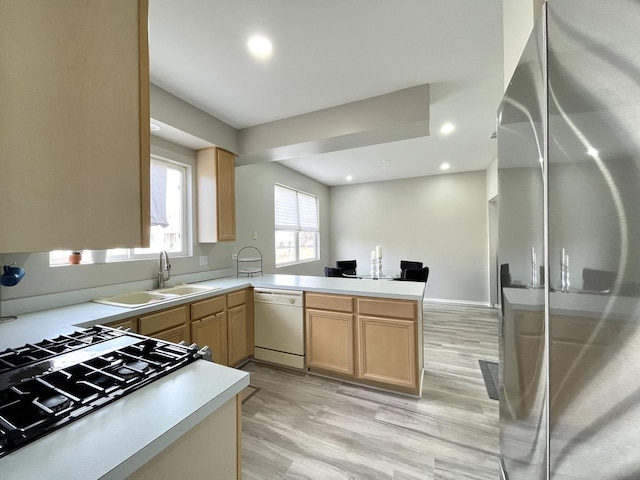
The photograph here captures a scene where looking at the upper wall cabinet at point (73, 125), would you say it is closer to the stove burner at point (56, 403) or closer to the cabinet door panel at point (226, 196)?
the stove burner at point (56, 403)

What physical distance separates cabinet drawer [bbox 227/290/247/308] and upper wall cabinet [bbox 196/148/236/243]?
2.30 ft

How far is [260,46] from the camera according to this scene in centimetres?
183

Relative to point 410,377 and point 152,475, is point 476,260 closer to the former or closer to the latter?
point 410,377

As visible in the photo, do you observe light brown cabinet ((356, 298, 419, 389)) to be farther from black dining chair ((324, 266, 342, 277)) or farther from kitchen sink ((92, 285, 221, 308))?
black dining chair ((324, 266, 342, 277))

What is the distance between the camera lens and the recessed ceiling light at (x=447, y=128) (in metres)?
3.18

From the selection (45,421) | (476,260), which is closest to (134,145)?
(45,421)

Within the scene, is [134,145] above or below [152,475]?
above

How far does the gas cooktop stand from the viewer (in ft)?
2.10

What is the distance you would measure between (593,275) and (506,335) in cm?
70

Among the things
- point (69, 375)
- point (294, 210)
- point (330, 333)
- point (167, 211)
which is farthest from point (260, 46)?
point (294, 210)

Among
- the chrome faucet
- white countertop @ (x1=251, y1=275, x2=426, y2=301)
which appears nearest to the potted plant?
the chrome faucet

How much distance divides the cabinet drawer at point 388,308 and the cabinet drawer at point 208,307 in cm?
136

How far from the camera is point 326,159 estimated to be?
445 cm

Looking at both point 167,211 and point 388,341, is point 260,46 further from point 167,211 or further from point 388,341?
point 388,341
